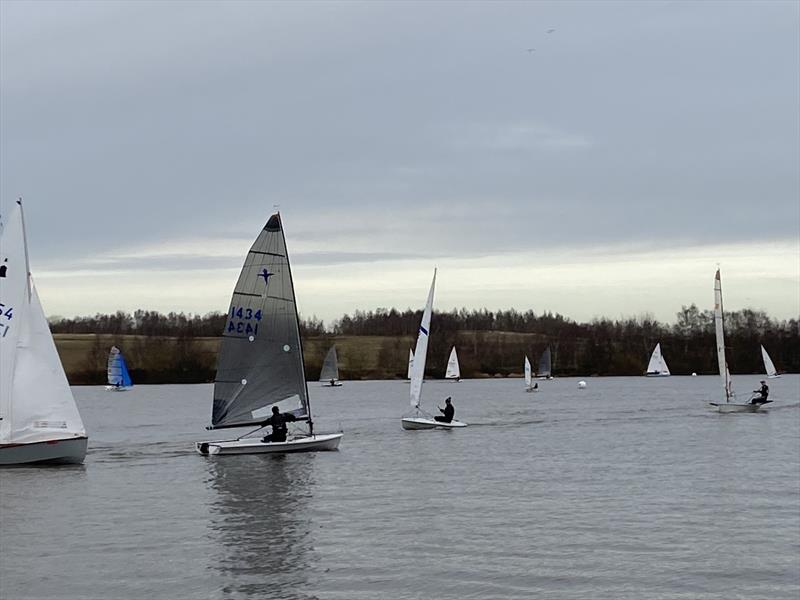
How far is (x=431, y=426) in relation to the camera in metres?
45.8

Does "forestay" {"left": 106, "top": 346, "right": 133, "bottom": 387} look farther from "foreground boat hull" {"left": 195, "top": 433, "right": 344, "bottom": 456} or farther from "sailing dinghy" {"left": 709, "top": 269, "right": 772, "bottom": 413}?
"foreground boat hull" {"left": 195, "top": 433, "right": 344, "bottom": 456}

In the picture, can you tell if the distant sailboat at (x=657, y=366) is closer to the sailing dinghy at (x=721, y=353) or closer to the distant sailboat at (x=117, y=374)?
the distant sailboat at (x=117, y=374)

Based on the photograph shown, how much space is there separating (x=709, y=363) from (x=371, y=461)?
116m

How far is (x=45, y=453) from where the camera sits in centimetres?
3100

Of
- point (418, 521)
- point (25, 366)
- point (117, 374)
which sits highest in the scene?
point (117, 374)

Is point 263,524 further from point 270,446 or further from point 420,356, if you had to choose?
point 420,356

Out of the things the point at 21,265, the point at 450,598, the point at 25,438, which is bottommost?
the point at 450,598

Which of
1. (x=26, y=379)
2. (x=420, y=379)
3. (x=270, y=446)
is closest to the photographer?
(x=26, y=379)

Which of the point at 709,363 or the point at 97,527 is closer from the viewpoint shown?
the point at 97,527

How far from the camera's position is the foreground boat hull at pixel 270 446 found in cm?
3350

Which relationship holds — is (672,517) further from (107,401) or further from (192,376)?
(192,376)

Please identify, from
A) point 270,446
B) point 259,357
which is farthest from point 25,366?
point 259,357

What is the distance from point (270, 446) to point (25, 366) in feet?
23.5

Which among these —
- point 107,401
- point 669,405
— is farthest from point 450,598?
point 107,401
